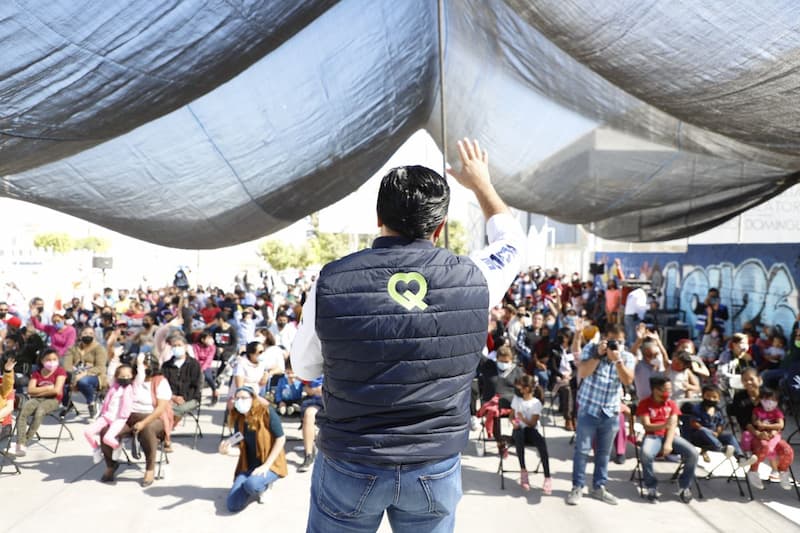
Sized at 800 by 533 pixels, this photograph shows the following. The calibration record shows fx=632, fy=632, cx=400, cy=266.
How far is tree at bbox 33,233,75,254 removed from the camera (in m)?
48.9

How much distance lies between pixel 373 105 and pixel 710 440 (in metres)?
5.13

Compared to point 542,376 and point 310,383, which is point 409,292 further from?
point 542,376

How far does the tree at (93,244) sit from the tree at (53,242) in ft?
3.33

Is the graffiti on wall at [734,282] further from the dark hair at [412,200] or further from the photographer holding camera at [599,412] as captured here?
the dark hair at [412,200]

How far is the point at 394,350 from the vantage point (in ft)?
4.97

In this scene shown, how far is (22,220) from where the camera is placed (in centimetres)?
6012

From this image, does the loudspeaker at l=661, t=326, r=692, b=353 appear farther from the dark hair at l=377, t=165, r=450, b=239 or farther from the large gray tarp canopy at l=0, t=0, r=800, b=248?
the dark hair at l=377, t=165, r=450, b=239

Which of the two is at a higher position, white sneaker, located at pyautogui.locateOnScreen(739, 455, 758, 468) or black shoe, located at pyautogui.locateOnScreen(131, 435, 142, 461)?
white sneaker, located at pyautogui.locateOnScreen(739, 455, 758, 468)

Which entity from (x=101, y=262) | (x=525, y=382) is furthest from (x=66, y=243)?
(x=525, y=382)

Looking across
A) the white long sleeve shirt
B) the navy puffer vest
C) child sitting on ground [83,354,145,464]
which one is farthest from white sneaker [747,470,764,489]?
child sitting on ground [83,354,145,464]

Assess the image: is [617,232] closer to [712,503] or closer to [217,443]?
[712,503]

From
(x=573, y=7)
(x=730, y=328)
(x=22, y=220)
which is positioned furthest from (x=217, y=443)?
(x=22, y=220)

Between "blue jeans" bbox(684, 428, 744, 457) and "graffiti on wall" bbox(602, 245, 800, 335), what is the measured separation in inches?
300

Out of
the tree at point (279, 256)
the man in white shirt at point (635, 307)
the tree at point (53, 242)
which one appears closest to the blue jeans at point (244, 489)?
the man in white shirt at point (635, 307)
